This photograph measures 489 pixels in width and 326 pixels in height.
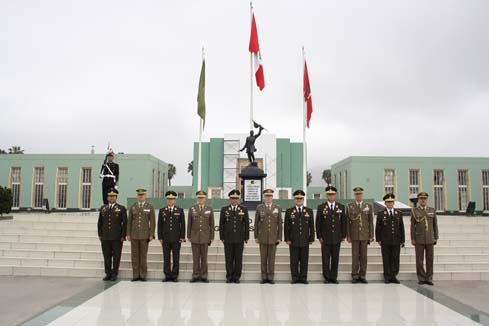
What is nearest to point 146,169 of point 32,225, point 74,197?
point 74,197

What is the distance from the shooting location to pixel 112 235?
6129 mm

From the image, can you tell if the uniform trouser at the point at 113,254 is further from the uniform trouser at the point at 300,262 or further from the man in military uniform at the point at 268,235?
the uniform trouser at the point at 300,262

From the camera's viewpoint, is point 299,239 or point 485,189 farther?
point 485,189

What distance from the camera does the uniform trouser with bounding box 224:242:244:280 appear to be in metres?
6.00

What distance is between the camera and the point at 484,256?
7.24 m

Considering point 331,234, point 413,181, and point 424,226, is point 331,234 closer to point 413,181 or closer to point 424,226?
point 424,226

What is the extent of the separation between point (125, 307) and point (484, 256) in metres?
6.13

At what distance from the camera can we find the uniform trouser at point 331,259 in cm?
597

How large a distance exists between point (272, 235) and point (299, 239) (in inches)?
15.5

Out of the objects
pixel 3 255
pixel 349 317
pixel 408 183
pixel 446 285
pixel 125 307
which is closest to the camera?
pixel 349 317

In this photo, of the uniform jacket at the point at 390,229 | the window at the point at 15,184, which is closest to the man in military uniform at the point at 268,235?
the uniform jacket at the point at 390,229

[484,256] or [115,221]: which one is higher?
[115,221]

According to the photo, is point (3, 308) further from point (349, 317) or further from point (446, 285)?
point (446, 285)

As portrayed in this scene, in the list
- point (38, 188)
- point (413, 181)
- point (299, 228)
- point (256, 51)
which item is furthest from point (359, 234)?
point (38, 188)
